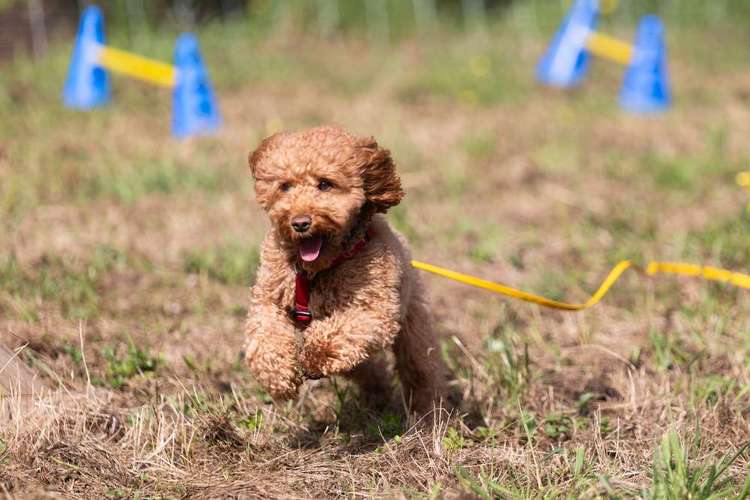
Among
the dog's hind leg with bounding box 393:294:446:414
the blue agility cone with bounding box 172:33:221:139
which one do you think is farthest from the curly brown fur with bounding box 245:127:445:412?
the blue agility cone with bounding box 172:33:221:139

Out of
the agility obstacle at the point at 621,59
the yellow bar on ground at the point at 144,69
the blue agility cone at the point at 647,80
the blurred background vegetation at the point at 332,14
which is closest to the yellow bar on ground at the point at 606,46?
the agility obstacle at the point at 621,59

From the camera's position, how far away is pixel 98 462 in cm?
311

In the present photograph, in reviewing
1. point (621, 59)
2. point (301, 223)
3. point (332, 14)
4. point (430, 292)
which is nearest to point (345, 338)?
point (301, 223)

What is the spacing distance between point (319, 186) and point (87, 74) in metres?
6.33

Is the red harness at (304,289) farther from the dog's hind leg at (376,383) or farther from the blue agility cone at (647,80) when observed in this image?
the blue agility cone at (647,80)

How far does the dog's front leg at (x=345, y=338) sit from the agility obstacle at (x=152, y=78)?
553 centimetres

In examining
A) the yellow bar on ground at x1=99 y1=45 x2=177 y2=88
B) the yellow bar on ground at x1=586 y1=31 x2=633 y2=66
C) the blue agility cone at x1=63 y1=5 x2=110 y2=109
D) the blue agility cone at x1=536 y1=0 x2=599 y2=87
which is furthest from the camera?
the blue agility cone at x1=536 y1=0 x2=599 y2=87

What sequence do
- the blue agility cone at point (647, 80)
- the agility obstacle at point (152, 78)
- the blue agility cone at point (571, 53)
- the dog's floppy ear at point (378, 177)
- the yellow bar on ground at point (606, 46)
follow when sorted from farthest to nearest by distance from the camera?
the blue agility cone at point (571, 53) → the yellow bar on ground at point (606, 46) → the blue agility cone at point (647, 80) → the agility obstacle at point (152, 78) → the dog's floppy ear at point (378, 177)

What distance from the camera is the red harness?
10.4ft

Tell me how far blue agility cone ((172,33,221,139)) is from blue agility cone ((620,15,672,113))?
4.46 metres

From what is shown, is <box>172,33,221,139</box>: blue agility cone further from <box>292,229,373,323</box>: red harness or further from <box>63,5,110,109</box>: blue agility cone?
<box>292,229,373,323</box>: red harness

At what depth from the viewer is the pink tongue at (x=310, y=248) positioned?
301 centimetres

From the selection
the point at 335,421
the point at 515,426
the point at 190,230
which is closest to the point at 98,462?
the point at 335,421

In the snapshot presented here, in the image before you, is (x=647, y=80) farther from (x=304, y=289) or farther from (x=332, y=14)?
(x=304, y=289)
